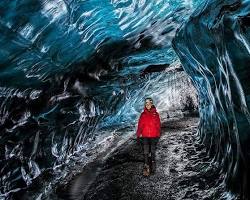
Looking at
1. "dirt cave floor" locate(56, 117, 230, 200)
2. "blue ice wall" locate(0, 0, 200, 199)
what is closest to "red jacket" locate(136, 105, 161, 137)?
"dirt cave floor" locate(56, 117, 230, 200)

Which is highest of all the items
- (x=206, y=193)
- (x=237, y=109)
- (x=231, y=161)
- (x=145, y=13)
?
(x=145, y=13)

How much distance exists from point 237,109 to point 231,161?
1314 mm

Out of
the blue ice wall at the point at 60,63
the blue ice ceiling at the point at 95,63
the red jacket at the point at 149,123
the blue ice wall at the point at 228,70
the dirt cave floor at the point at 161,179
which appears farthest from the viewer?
the red jacket at the point at 149,123

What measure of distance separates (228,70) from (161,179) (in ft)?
10.3

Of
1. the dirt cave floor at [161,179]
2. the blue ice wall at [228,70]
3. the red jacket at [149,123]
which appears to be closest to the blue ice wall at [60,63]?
the blue ice wall at [228,70]

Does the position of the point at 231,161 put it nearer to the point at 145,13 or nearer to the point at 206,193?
the point at 206,193

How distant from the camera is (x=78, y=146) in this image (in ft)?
59.6

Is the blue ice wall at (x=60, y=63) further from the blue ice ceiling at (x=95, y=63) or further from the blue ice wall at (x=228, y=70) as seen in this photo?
the blue ice wall at (x=228, y=70)

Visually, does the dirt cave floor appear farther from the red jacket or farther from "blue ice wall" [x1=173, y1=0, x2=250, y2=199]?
the red jacket

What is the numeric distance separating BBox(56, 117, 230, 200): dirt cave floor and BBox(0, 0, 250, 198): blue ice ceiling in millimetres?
496

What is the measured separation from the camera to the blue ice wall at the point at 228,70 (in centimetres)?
640

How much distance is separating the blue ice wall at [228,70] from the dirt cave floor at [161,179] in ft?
1.55

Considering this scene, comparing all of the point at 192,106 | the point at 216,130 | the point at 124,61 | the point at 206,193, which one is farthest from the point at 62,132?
the point at 192,106

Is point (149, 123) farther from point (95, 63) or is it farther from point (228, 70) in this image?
point (95, 63)
